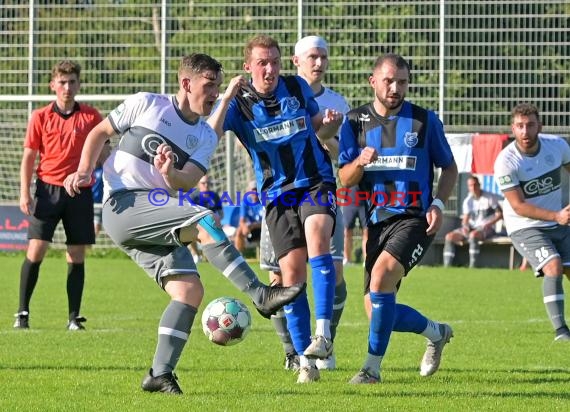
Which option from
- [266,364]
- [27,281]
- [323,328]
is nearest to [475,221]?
[27,281]

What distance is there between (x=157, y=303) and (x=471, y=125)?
9160 millimetres

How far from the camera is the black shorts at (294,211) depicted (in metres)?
7.83

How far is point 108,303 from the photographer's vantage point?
45.7 ft

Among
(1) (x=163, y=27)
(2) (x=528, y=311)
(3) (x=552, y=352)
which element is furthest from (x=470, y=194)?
(3) (x=552, y=352)

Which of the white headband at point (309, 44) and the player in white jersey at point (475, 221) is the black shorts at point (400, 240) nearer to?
the white headband at point (309, 44)

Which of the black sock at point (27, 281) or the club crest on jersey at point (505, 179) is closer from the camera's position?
the club crest on jersey at point (505, 179)

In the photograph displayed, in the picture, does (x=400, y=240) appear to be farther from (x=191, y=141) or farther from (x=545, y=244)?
(x=545, y=244)

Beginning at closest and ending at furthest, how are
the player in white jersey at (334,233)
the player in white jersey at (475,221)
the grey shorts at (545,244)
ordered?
1. the player in white jersey at (334,233)
2. the grey shorts at (545,244)
3. the player in white jersey at (475,221)

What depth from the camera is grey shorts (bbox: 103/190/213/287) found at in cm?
677

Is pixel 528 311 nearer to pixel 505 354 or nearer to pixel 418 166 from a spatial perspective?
pixel 505 354

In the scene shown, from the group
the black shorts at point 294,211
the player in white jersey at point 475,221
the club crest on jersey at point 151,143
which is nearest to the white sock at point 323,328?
the black shorts at point 294,211

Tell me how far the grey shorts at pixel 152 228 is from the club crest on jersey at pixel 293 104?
1.34 m

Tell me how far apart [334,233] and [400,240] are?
4.29ft

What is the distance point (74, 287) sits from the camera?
1106cm
